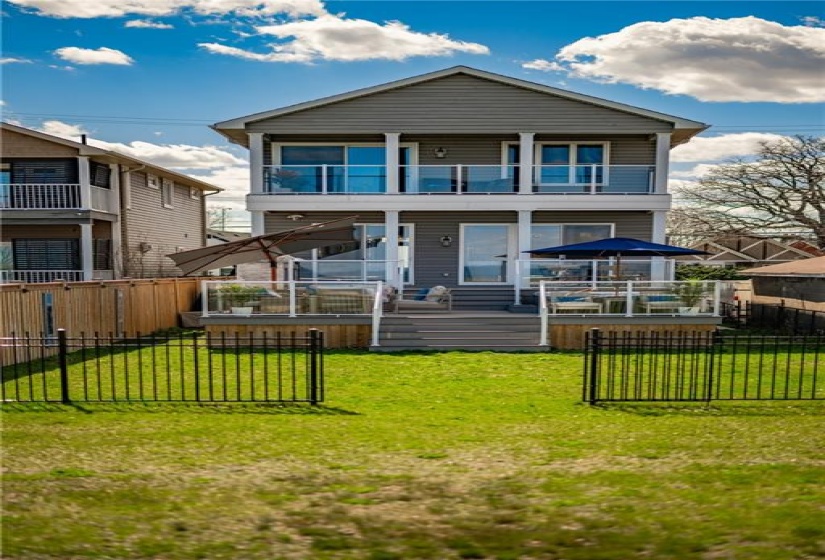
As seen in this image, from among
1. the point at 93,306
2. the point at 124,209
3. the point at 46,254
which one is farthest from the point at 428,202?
the point at 46,254

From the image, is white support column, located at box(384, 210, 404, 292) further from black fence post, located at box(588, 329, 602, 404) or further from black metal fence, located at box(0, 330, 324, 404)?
black fence post, located at box(588, 329, 602, 404)

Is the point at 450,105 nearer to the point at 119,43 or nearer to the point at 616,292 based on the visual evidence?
the point at 616,292

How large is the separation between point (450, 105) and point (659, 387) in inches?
489

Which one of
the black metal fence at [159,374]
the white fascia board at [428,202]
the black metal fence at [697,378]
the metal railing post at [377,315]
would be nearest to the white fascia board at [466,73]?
the white fascia board at [428,202]

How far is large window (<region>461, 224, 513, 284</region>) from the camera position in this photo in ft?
63.8

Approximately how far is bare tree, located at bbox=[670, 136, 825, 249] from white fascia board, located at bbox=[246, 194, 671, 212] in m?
18.2

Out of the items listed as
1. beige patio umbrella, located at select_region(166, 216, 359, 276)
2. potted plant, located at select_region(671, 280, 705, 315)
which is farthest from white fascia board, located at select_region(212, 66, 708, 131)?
potted plant, located at select_region(671, 280, 705, 315)

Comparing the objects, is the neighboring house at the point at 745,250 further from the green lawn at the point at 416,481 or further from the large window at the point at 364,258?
the green lawn at the point at 416,481

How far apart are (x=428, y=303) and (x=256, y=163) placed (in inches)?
289

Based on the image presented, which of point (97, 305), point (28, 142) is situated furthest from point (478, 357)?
point (28, 142)

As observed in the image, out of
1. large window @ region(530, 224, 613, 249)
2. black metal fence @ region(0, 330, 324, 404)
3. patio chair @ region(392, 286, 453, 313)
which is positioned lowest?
black metal fence @ region(0, 330, 324, 404)

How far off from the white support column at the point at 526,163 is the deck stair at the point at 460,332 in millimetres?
5157

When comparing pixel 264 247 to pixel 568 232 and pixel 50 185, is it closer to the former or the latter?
pixel 568 232

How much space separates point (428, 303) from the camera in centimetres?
1623
